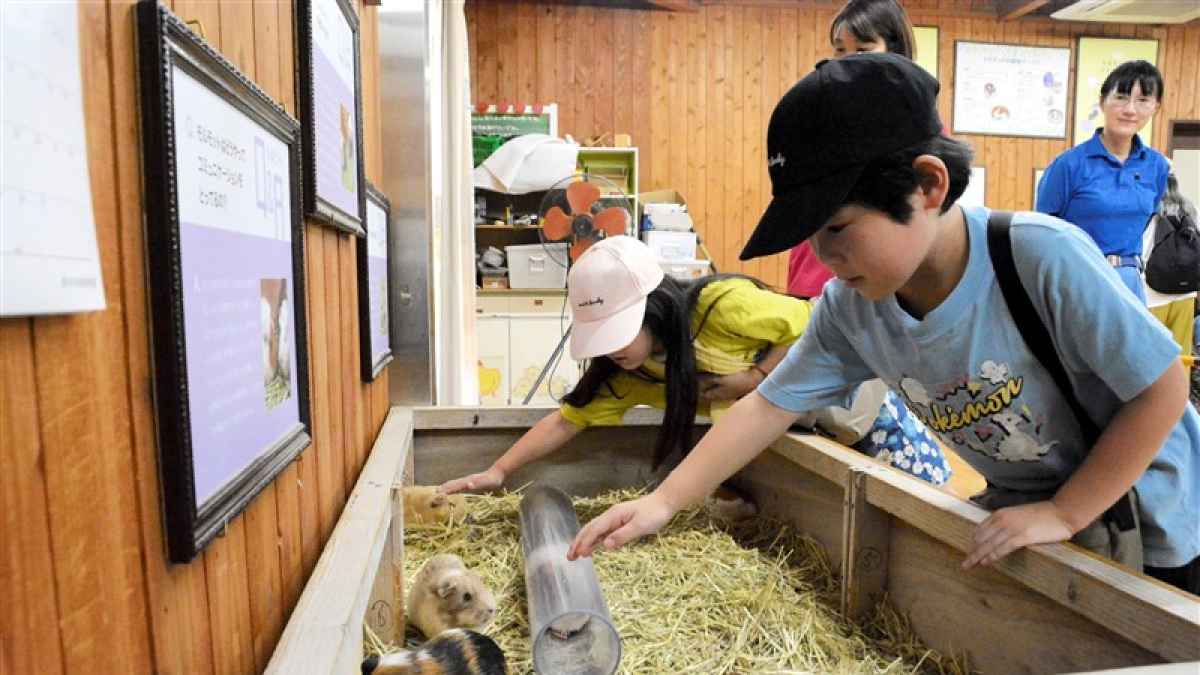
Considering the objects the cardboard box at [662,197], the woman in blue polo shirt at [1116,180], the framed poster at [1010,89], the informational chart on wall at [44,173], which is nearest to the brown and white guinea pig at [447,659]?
the informational chart on wall at [44,173]

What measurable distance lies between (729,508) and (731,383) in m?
0.31

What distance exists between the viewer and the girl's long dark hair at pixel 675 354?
1843 mm

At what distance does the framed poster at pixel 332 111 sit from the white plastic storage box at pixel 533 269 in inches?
147

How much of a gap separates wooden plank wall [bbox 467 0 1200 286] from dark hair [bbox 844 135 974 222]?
5.76 metres

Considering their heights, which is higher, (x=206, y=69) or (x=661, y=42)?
(x=661, y=42)

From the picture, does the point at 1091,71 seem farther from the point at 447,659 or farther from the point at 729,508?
the point at 447,659

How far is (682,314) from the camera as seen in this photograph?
184cm

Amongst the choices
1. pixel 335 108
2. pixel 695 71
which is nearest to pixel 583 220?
pixel 335 108

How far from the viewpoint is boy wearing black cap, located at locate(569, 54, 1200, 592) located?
0.90m

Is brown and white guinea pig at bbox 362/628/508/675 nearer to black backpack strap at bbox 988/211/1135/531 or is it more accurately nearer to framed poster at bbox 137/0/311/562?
framed poster at bbox 137/0/311/562

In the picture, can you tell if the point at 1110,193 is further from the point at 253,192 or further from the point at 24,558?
the point at 24,558

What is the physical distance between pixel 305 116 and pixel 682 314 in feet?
3.23

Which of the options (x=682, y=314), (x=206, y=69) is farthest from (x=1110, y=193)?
(x=206, y=69)

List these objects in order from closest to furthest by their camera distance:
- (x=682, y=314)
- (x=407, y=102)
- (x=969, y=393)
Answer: (x=969, y=393)
(x=682, y=314)
(x=407, y=102)
